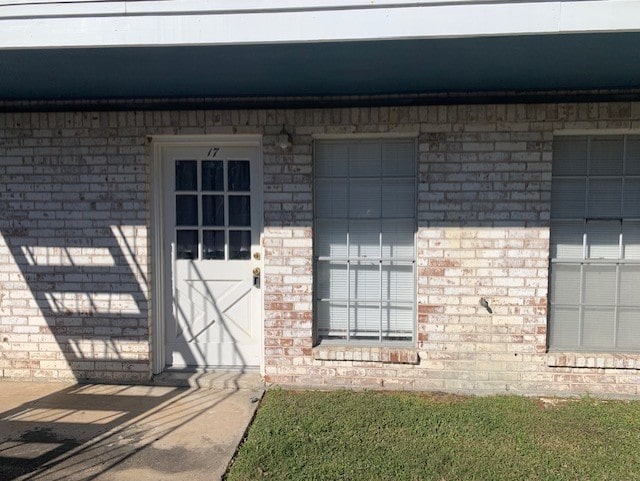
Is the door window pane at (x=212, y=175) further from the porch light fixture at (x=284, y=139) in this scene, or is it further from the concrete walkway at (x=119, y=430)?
the concrete walkway at (x=119, y=430)

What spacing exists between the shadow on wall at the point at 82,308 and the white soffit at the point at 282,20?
7.07 ft

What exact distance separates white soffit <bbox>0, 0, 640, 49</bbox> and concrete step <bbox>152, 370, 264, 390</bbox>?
3.07m

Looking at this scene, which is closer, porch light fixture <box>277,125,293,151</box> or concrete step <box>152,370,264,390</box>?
porch light fixture <box>277,125,293,151</box>

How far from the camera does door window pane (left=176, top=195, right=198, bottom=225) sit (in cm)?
490

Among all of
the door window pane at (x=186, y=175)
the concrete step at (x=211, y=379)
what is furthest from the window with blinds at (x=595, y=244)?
the door window pane at (x=186, y=175)

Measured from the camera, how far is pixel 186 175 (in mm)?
4887

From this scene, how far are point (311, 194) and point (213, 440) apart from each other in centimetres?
219

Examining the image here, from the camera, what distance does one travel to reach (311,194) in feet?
15.0

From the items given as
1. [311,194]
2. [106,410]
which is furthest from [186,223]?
[106,410]

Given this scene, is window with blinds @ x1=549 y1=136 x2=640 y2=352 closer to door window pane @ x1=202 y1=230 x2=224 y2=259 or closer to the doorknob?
the doorknob

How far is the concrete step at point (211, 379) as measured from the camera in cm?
473

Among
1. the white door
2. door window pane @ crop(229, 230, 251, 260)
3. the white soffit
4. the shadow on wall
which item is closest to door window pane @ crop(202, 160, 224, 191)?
the white door

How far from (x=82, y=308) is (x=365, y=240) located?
2755mm

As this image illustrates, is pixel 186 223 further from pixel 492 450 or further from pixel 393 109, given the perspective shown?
pixel 492 450
